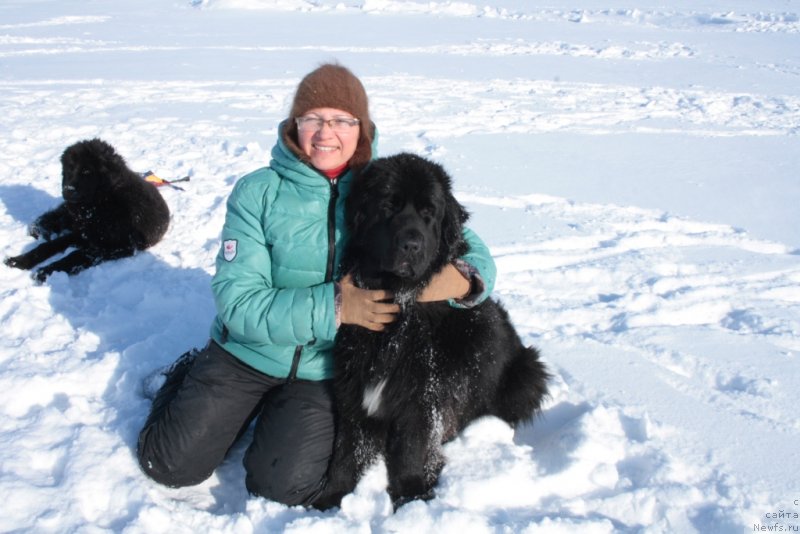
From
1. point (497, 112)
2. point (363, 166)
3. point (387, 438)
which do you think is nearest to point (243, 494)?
point (387, 438)

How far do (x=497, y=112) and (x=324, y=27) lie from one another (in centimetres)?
1070

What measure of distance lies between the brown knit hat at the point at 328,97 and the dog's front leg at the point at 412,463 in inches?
39.5

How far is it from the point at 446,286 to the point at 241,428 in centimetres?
97

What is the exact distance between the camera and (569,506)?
1.92 m

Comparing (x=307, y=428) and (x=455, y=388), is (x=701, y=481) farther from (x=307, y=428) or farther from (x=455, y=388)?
(x=307, y=428)

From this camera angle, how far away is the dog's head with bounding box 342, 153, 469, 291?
1.93 meters

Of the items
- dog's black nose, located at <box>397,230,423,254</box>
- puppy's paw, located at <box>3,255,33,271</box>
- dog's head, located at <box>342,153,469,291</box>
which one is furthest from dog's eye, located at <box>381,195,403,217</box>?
puppy's paw, located at <box>3,255,33,271</box>

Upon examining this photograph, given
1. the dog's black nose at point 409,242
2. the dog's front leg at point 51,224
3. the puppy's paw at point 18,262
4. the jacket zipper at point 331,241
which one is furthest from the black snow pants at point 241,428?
the dog's front leg at point 51,224

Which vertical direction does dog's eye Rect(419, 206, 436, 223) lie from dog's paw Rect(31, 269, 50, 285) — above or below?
above

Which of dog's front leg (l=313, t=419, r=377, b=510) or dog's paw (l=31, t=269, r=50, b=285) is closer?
dog's front leg (l=313, t=419, r=377, b=510)

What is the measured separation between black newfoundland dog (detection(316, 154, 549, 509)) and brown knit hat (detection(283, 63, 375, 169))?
0.28 m

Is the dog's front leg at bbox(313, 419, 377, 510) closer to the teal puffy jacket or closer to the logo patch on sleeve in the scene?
the teal puffy jacket

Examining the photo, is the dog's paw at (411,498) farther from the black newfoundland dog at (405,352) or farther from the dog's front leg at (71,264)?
the dog's front leg at (71,264)

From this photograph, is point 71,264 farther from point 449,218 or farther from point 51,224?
point 449,218
